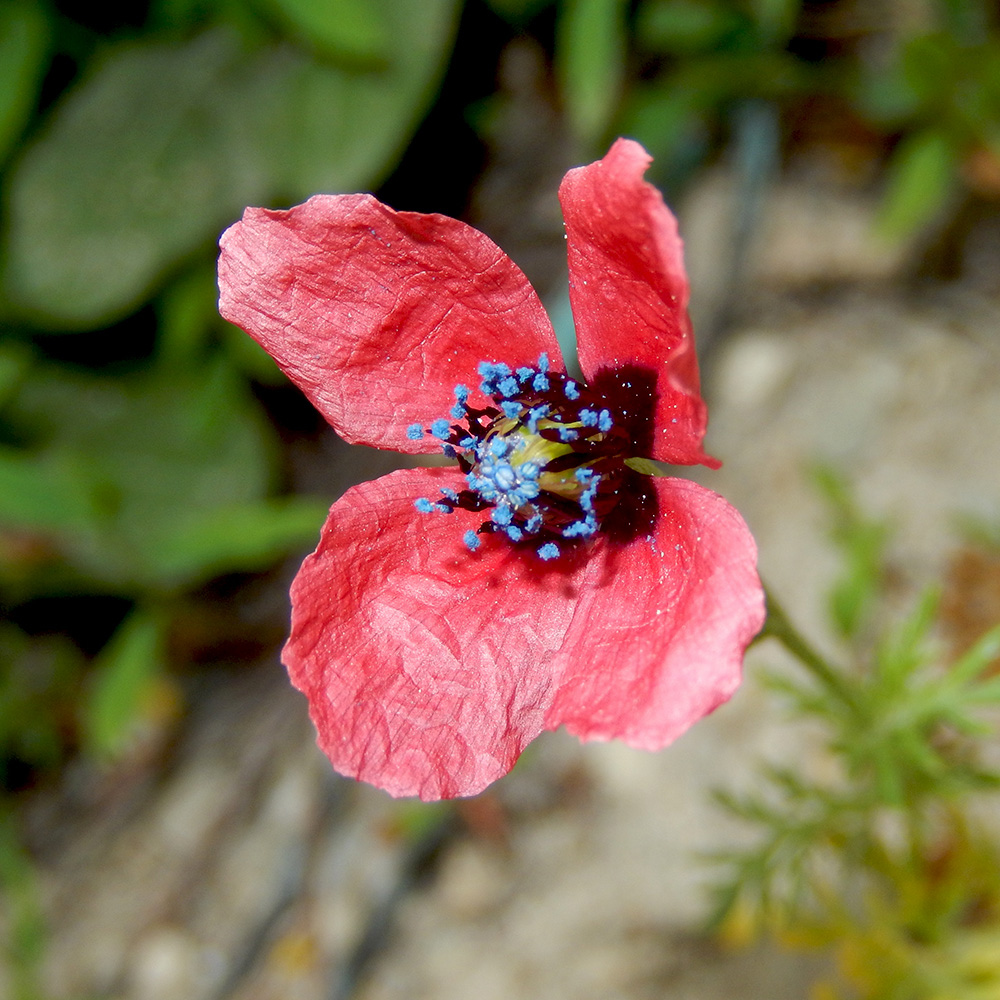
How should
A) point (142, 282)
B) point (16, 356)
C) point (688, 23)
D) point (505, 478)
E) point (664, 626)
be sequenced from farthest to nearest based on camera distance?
point (16, 356), point (142, 282), point (688, 23), point (505, 478), point (664, 626)

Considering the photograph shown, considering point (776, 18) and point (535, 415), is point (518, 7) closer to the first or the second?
point (776, 18)

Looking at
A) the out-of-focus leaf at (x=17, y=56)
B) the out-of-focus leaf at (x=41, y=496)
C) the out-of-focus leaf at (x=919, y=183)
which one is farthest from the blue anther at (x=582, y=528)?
the out-of-focus leaf at (x=17, y=56)

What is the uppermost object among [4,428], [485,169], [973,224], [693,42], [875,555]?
[693,42]

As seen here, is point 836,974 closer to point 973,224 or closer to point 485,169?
point 973,224

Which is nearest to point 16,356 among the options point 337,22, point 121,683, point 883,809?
point 121,683

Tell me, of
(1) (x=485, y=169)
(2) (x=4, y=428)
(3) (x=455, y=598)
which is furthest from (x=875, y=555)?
(2) (x=4, y=428)

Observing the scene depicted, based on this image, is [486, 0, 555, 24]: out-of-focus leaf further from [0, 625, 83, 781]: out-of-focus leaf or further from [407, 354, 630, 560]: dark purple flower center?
[0, 625, 83, 781]: out-of-focus leaf

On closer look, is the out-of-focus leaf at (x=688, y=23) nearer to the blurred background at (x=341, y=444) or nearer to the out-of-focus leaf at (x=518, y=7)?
the blurred background at (x=341, y=444)
